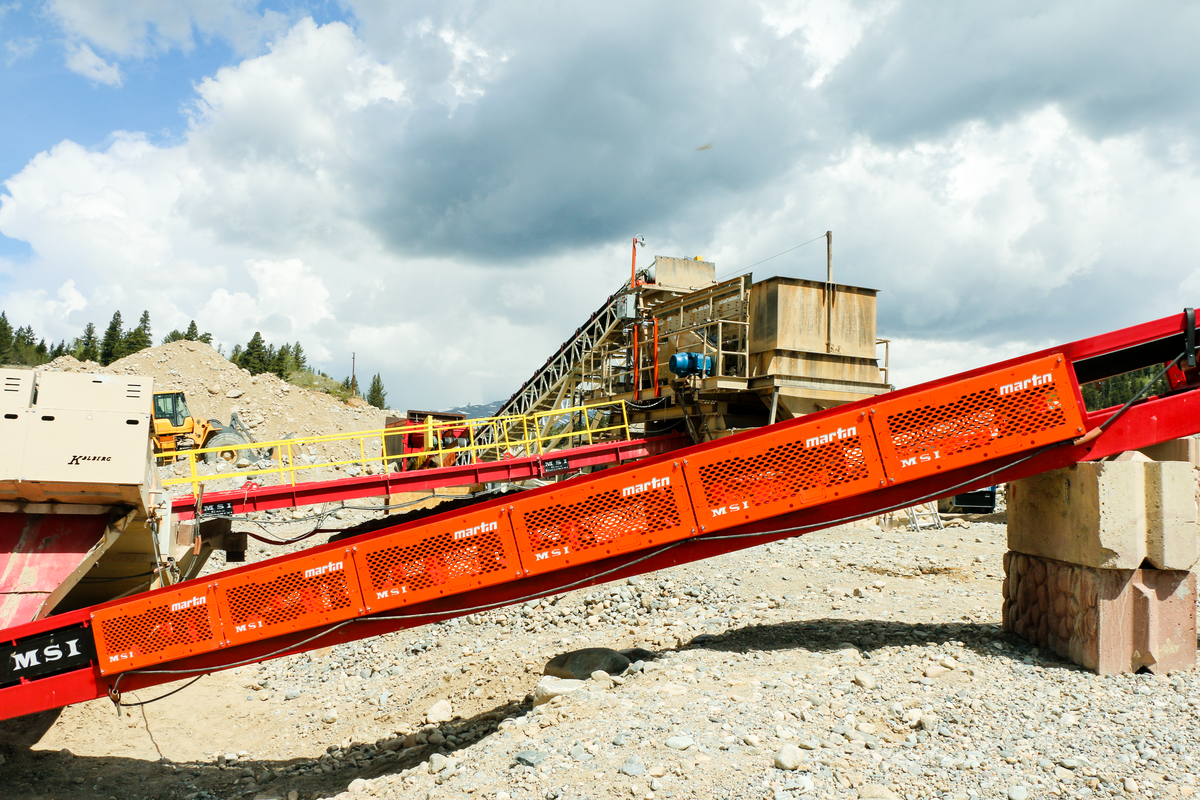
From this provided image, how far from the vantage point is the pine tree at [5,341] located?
7125 cm

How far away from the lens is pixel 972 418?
5.30 metres

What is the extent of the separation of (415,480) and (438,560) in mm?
8737

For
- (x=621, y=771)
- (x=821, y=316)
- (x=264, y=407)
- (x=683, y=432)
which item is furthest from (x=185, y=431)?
(x=621, y=771)

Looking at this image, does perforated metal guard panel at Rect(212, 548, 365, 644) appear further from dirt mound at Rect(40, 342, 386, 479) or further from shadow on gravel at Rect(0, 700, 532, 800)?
dirt mound at Rect(40, 342, 386, 479)

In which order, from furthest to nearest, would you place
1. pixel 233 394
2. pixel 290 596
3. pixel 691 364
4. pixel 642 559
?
pixel 233 394 → pixel 691 364 → pixel 642 559 → pixel 290 596

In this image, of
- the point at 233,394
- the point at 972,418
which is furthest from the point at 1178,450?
the point at 233,394

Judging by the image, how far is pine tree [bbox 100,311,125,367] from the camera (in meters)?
76.9

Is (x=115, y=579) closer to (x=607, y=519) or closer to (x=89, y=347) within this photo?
(x=607, y=519)

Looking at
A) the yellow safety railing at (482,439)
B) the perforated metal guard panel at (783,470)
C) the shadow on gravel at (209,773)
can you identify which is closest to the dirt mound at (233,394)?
the yellow safety railing at (482,439)

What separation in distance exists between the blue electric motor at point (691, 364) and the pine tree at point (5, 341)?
77239 mm

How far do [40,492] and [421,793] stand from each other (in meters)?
3.67

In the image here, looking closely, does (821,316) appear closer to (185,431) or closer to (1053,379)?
(1053,379)

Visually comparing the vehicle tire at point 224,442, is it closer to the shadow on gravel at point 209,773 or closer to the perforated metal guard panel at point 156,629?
the shadow on gravel at point 209,773

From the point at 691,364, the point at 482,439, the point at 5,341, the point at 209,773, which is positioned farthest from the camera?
the point at 5,341
